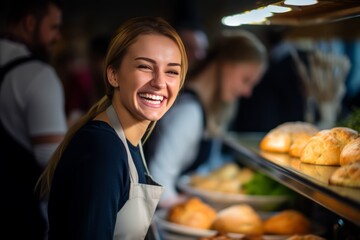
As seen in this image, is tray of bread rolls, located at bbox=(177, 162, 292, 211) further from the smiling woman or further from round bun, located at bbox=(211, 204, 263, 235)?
the smiling woman

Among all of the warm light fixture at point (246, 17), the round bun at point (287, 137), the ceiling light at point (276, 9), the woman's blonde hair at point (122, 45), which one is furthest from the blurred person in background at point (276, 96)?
the woman's blonde hair at point (122, 45)

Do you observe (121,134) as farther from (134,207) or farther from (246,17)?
(246,17)

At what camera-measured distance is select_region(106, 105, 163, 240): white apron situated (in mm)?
1768

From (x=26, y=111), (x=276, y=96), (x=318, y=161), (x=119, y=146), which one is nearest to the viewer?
(x=119, y=146)

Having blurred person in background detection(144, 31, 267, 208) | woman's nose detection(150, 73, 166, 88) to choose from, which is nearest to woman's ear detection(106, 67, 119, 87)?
woman's nose detection(150, 73, 166, 88)

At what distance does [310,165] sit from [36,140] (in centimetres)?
148

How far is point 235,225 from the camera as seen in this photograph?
2.53 metres

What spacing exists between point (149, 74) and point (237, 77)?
2.22 metres

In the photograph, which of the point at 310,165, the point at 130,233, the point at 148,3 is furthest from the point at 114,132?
the point at 148,3

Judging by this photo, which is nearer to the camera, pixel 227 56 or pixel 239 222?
pixel 239 222

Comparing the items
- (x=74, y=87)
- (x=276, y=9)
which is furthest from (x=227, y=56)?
(x=74, y=87)

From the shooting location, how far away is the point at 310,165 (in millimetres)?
Answer: 1957

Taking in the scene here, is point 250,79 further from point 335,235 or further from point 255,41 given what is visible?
point 335,235

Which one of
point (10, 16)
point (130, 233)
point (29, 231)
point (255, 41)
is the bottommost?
point (29, 231)
